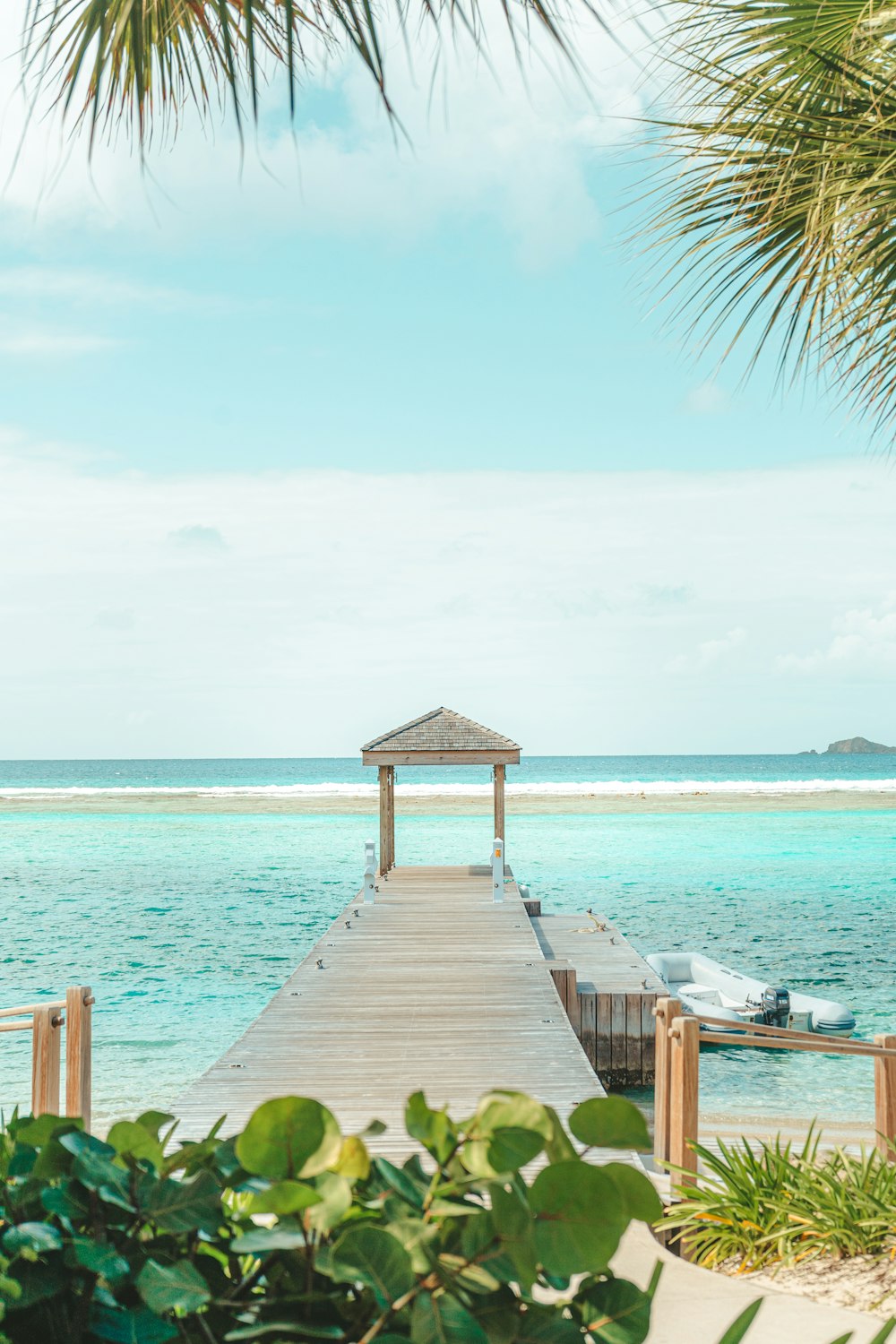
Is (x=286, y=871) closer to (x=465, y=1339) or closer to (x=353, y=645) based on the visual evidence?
(x=465, y=1339)

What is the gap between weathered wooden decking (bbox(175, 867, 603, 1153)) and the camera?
648 cm

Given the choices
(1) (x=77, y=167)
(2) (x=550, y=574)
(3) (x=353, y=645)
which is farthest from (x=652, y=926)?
(3) (x=353, y=645)

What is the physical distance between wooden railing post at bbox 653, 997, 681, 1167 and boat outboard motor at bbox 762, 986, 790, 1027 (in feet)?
25.5

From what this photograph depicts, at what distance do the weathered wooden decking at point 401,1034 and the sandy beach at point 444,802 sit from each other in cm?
4357

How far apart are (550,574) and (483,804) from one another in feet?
82.2

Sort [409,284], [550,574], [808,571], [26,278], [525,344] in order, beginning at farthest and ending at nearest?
1. [550,574]
2. [808,571]
3. [525,344]
4. [409,284]
5. [26,278]

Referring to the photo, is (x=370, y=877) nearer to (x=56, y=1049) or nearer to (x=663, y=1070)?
(x=56, y=1049)

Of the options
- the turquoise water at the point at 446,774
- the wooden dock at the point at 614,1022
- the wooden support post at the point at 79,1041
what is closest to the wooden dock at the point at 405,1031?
the wooden dock at the point at 614,1022

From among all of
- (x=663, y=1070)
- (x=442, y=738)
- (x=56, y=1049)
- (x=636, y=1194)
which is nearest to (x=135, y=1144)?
(x=636, y=1194)

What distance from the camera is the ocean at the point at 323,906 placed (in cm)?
1176

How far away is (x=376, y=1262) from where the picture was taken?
28.6 inches

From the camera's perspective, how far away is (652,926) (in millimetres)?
20359

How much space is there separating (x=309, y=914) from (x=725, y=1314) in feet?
62.5

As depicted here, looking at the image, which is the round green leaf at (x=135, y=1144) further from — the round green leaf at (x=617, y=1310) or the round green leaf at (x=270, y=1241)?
the round green leaf at (x=617, y=1310)
